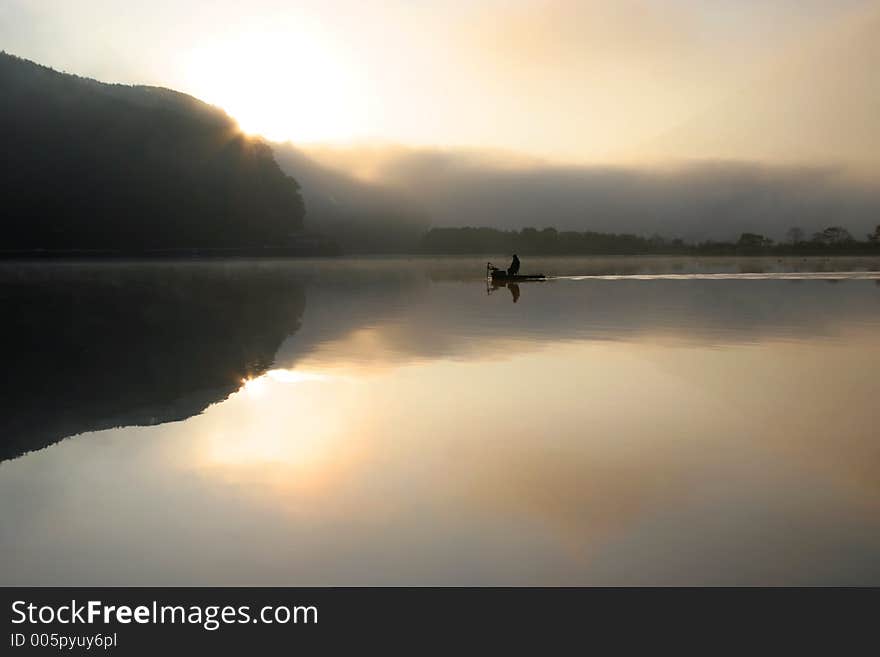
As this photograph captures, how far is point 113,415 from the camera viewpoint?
18.4 meters

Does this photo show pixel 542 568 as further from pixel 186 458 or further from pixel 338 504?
pixel 186 458

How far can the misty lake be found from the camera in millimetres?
9742

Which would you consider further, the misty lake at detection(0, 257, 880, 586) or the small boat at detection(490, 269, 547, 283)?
the small boat at detection(490, 269, 547, 283)

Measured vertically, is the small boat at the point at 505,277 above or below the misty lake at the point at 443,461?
above

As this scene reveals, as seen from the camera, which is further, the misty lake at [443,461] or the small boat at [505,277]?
the small boat at [505,277]

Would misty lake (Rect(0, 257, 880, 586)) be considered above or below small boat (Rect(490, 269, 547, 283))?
below

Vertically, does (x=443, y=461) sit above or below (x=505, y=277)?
below

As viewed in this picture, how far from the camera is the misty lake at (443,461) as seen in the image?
9742mm

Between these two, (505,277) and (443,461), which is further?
(505,277)

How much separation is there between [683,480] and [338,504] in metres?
5.41

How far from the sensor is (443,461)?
1401 cm
